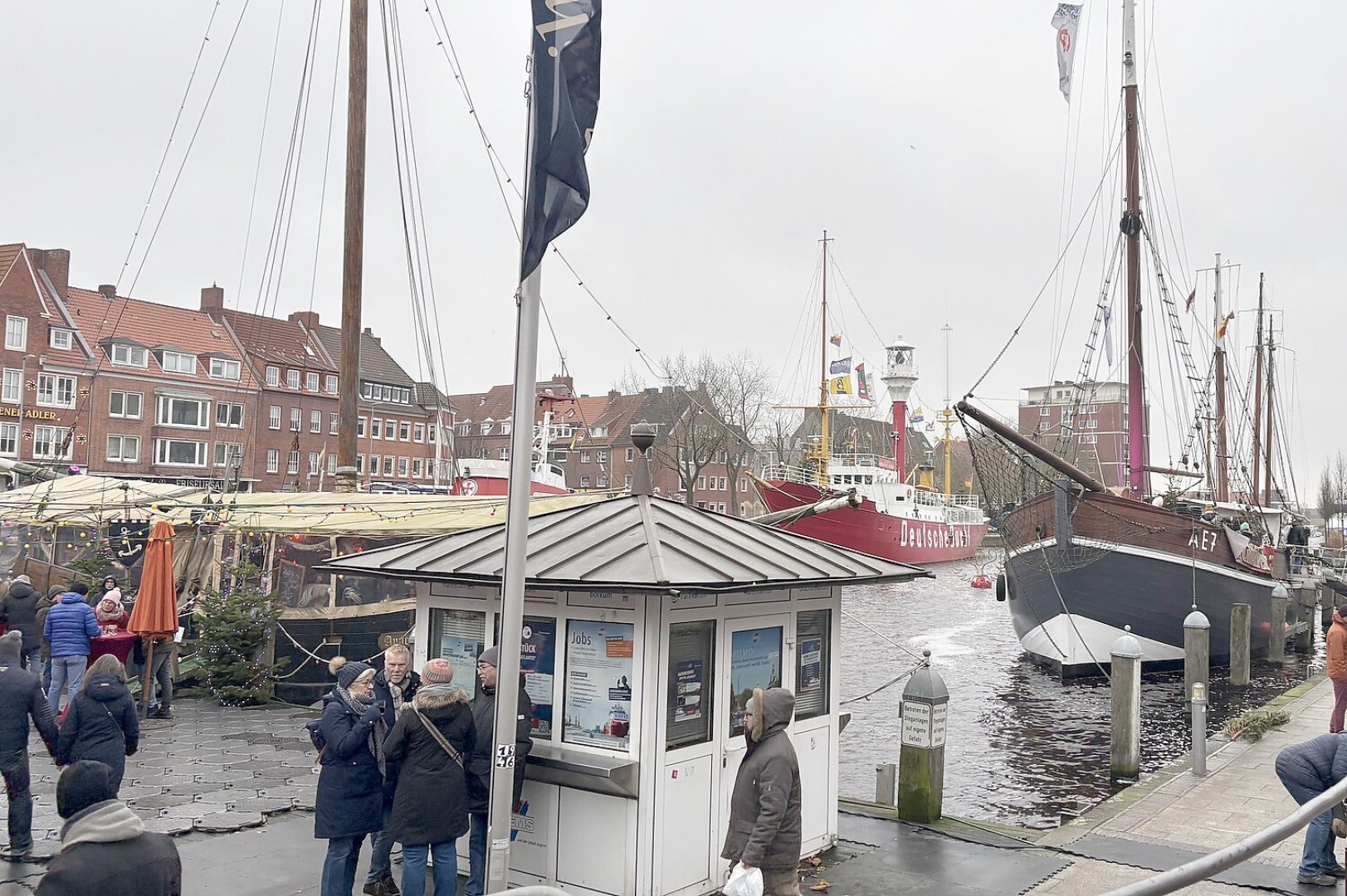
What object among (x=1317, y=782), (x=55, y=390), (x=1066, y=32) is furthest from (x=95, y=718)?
(x=55, y=390)

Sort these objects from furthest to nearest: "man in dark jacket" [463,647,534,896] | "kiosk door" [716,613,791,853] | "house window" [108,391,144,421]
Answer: "house window" [108,391,144,421], "kiosk door" [716,613,791,853], "man in dark jacket" [463,647,534,896]

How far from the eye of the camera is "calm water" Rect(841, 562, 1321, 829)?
46.4 ft

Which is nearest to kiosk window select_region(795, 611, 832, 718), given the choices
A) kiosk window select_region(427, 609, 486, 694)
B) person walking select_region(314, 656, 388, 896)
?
kiosk window select_region(427, 609, 486, 694)

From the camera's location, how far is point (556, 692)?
720 cm

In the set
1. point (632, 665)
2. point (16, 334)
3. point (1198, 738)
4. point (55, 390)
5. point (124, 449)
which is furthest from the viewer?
point (124, 449)

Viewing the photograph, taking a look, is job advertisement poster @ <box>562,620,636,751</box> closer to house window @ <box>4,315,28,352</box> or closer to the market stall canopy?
the market stall canopy

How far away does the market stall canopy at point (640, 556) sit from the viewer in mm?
6762

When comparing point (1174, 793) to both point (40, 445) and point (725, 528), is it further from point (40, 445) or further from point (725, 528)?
point (40, 445)

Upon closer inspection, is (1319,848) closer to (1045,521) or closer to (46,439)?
(1045,521)

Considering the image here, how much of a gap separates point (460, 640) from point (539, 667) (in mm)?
833

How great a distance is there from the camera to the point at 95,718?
7.53 meters

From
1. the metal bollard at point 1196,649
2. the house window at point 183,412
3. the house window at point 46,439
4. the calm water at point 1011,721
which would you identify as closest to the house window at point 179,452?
the house window at point 183,412

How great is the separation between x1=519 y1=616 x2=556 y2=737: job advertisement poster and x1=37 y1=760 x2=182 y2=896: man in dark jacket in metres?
3.08

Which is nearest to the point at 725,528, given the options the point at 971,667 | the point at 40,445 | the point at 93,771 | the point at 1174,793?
the point at 93,771
